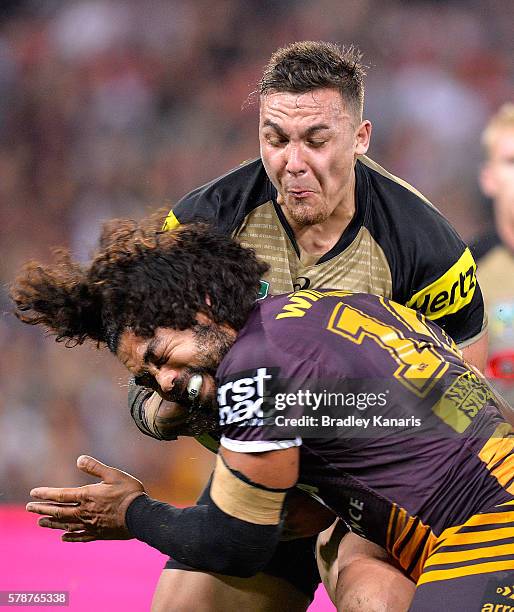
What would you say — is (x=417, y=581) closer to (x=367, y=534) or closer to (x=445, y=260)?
(x=367, y=534)

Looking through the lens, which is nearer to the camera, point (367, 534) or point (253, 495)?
point (253, 495)

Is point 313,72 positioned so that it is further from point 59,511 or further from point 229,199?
point 59,511

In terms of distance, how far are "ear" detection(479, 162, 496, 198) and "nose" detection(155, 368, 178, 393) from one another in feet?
10.0

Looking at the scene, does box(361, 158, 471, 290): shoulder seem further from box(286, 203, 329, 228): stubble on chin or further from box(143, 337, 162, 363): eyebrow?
box(143, 337, 162, 363): eyebrow

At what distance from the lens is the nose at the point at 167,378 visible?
205 cm

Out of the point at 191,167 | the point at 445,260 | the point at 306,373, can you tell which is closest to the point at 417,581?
the point at 306,373

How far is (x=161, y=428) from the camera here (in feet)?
8.30

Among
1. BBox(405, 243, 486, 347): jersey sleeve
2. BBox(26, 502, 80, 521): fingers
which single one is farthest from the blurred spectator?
BBox(26, 502, 80, 521): fingers

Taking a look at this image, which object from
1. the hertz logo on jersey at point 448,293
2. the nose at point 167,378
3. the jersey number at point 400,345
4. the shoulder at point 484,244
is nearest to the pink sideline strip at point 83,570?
the hertz logo on jersey at point 448,293

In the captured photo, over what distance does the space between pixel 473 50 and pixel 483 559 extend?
385 centimetres

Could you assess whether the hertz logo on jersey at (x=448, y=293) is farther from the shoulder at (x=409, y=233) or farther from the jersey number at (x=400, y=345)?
the jersey number at (x=400, y=345)

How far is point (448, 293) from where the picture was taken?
107 inches

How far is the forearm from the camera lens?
6.47 ft

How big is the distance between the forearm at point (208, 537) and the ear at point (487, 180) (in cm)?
307
